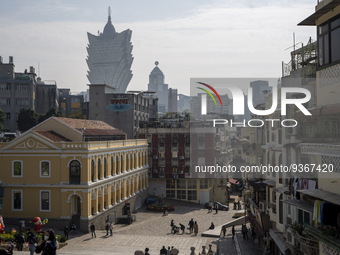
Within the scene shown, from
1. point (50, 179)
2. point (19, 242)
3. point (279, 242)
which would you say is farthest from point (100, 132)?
point (279, 242)

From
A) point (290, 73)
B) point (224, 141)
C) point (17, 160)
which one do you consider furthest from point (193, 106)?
point (224, 141)

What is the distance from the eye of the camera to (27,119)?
98.9 metres

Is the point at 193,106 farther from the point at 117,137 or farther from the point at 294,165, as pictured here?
the point at 294,165

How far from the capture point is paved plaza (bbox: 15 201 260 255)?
40594mm

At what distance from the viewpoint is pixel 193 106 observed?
5512cm

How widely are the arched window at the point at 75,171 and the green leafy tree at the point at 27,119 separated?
53.5 meters

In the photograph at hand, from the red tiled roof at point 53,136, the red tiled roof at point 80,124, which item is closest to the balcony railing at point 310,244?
the red tiled roof at point 53,136

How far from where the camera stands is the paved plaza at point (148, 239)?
133 ft

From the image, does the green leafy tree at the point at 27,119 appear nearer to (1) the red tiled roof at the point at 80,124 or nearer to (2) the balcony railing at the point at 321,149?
(1) the red tiled roof at the point at 80,124

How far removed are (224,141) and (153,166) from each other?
55.7ft

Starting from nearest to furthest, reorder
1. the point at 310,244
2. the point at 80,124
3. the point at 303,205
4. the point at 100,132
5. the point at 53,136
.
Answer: the point at 310,244 < the point at 303,205 < the point at 53,136 < the point at 80,124 < the point at 100,132

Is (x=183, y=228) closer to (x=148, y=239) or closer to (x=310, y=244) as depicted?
(x=148, y=239)

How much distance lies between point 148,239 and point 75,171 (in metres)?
10.2

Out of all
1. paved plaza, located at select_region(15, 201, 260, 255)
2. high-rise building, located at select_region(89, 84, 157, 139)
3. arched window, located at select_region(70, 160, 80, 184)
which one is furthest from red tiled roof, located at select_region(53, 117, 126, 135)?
high-rise building, located at select_region(89, 84, 157, 139)
